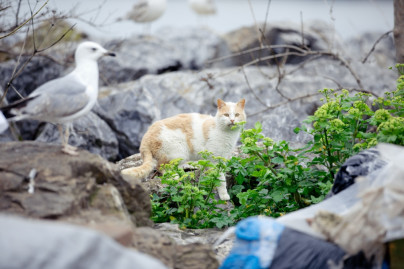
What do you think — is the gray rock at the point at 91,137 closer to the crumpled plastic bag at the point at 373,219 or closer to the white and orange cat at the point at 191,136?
the white and orange cat at the point at 191,136

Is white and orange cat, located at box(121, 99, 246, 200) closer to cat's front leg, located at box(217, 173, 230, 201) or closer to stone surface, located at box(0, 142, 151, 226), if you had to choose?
cat's front leg, located at box(217, 173, 230, 201)

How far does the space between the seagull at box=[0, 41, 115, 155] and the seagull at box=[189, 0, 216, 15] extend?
7.73 meters

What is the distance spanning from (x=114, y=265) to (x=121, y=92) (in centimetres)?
521

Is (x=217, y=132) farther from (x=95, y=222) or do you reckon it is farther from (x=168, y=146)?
(x=95, y=222)

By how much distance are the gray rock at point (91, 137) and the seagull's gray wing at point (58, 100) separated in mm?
3229

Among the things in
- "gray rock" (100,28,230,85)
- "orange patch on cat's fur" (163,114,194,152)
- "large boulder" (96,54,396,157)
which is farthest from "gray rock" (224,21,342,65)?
"orange patch on cat's fur" (163,114,194,152)

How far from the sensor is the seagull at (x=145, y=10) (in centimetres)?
864

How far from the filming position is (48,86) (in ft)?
9.88

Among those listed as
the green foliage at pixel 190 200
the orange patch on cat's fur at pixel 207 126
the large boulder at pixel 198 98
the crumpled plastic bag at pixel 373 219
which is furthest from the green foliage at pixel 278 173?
the large boulder at pixel 198 98

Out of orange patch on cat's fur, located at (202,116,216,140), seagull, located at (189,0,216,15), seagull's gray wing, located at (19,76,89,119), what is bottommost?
orange patch on cat's fur, located at (202,116,216,140)

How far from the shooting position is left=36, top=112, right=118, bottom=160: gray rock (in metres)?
6.22

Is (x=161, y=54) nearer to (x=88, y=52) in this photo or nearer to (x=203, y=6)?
(x=203, y=6)

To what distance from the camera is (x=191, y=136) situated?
4852 millimetres

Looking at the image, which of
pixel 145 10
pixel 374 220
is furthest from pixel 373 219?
pixel 145 10
